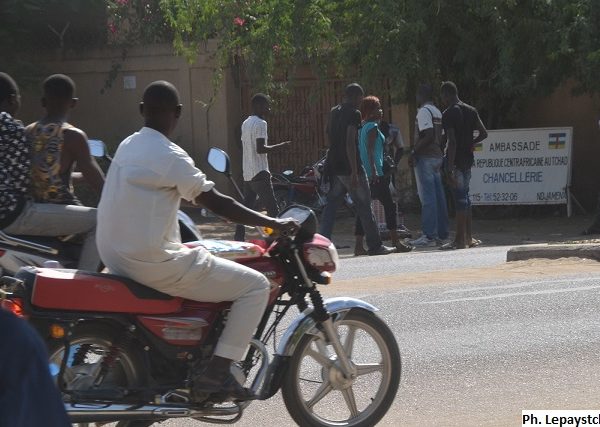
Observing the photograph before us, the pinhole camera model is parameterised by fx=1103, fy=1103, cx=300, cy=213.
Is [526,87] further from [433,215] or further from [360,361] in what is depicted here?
[360,361]

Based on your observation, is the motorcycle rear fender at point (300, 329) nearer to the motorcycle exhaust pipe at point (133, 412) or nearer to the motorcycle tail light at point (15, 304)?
the motorcycle exhaust pipe at point (133, 412)

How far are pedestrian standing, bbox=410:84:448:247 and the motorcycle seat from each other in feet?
30.8

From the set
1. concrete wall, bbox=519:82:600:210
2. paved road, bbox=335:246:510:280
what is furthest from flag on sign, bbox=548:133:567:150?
paved road, bbox=335:246:510:280

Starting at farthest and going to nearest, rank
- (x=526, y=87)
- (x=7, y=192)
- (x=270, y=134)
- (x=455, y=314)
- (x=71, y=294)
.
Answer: (x=270, y=134) < (x=526, y=87) < (x=455, y=314) < (x=7, y=192) < (x=71, y=294)

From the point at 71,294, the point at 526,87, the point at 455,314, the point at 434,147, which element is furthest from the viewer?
the point at 526,87

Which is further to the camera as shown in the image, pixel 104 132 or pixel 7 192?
pixel 104 132

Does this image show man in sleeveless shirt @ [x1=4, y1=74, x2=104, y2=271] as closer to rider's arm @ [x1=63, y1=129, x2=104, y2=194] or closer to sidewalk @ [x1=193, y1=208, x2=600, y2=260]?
rider's arm @ [x1=63, y1=129, x2=104, y2=194]

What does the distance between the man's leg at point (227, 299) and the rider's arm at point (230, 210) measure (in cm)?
21

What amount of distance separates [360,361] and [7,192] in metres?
2.35

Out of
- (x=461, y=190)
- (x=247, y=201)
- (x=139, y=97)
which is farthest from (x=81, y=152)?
(x=139, y=97)

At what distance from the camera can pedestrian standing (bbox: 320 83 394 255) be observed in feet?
41.5

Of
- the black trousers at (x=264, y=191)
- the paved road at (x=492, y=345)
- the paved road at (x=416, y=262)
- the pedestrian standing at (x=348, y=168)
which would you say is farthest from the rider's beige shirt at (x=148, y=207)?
the black trousers at (x=264, y=191)

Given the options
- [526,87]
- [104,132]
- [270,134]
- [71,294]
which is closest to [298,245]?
[71,294]

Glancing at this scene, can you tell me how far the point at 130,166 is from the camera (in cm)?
496
